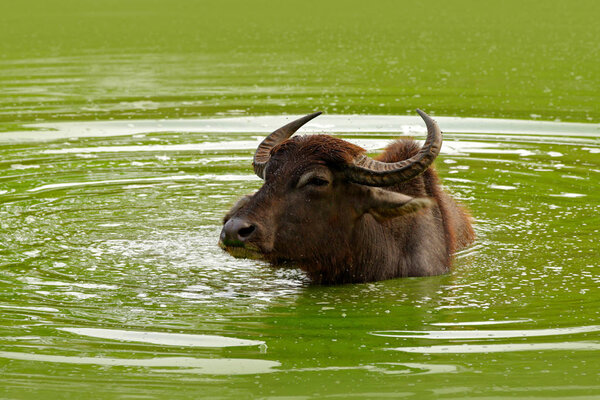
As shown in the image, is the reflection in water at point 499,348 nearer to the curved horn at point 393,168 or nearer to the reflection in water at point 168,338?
the reflection in water at point 168,338

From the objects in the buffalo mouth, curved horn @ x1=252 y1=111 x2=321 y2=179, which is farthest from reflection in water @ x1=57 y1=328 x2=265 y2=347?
curved horn @ x1=252 y1=111 x2=321 y2=179

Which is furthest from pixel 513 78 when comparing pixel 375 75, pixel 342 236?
pixel 342 236

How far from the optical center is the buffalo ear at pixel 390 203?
9.12 metres

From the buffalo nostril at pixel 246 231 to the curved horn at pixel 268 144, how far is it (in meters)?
0.92

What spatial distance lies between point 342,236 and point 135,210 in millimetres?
3460

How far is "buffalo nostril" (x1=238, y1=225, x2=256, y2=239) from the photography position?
27.9ft

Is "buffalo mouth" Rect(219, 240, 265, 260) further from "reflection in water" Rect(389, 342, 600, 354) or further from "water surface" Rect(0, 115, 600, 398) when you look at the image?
"reflection in water" Rect(389, 342, 600, 354)

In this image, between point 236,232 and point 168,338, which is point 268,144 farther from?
point 168,338

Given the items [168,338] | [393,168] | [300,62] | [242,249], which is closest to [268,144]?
[393,168]

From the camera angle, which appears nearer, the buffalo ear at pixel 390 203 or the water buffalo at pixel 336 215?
the water buffalo at pixel 336 215

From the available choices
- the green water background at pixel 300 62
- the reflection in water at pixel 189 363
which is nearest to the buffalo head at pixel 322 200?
the reflection in water at pixel 189 363

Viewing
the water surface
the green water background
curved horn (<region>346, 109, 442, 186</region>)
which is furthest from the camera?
the green water background

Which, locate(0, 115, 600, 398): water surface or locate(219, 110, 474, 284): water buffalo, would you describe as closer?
locate(0, 115, 600, 398): water surface

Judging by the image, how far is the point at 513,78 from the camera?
872 inches
